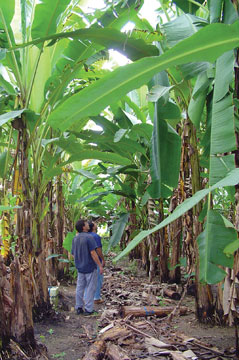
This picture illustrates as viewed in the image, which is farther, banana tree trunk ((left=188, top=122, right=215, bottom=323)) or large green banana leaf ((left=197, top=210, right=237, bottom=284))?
banana tree trunk ((left=188, top=122, right=215, bottom=323))

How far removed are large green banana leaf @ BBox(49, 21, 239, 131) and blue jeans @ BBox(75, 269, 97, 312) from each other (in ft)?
11.3

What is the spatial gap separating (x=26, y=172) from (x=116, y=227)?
71.2 inches

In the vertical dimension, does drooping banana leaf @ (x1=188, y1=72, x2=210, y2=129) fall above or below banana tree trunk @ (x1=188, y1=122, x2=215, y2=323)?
above

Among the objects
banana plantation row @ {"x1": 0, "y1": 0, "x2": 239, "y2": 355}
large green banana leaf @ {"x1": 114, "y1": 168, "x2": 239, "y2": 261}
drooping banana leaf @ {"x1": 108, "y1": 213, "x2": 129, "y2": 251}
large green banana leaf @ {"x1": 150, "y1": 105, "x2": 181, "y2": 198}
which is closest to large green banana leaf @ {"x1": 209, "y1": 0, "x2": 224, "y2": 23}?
banana plantation row @ {"x1": 0, "y1": 0, "x2": 239, "y2": 355}

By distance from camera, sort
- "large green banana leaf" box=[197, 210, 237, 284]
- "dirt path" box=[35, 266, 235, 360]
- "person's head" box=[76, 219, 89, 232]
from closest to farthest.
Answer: "large green banana leaf" box=[197, 210, 237, 284]
"dirt path" box=[35, 266, 235, 360]
"person's head" box=[76, 219, 89, 232]

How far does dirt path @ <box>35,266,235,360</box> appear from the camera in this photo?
2.67 meters

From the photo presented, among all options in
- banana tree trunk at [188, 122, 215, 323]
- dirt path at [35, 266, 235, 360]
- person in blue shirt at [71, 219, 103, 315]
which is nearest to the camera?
dirt path at [35, 266, 235, 360]

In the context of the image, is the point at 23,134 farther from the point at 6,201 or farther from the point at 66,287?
the point at 66,287

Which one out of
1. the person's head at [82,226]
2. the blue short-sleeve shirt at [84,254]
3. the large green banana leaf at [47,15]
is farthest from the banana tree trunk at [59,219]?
the large green banana leaf at [47,15]

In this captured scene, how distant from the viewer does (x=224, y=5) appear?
6.67ft

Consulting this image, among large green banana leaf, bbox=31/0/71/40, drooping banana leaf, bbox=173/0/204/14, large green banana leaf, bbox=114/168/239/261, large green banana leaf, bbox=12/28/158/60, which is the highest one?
drooping banana leaf, bbox=173/0/204/14

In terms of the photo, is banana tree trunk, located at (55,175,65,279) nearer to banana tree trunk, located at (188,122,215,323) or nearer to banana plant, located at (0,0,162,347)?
banana plant, located at (0,0,162,347)

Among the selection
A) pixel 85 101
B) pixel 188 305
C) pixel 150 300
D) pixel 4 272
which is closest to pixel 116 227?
pixel 150 300

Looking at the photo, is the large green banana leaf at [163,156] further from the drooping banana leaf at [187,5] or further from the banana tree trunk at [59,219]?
the banana tree trunk at [59,219]
